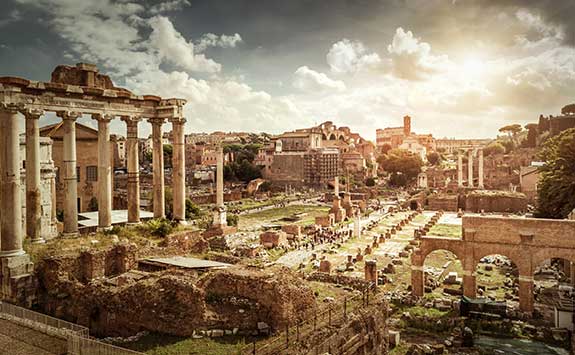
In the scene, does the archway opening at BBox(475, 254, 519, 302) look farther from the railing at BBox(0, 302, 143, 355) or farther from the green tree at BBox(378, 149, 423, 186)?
the green tree at BBox(378, 149, 423, 186)

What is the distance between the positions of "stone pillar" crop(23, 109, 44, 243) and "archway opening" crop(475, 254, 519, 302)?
1628cm

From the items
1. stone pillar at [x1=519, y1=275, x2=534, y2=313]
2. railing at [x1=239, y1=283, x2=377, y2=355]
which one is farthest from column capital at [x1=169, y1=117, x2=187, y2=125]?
stone pillar at [x1=519, y1=275, x2=534, y2=313]

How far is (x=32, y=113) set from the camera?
1230 centimetres

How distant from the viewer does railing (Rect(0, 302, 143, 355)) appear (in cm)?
748

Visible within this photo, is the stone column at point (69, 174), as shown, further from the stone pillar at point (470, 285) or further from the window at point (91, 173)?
the window at point (91, 173)

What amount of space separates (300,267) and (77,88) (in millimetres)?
14315

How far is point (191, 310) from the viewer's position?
30.0ft

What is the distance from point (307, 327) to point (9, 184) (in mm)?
9006

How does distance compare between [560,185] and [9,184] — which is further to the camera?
[560,185]

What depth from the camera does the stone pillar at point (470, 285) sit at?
16859mm

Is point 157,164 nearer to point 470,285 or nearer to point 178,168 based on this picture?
point 178,168

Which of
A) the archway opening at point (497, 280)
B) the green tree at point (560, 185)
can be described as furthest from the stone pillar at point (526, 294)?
the green tree at point (560, 185)

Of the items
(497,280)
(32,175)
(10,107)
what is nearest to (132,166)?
(32,175)

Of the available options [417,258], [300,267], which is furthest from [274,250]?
[417,258]
